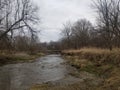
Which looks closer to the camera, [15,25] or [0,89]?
[0,89]

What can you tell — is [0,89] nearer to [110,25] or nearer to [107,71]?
[107,71]

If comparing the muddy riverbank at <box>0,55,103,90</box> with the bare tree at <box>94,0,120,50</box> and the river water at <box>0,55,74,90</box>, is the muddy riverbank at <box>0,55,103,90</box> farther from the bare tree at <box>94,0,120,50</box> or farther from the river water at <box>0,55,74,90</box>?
the bare tree at <box>94,0,120,50</box>

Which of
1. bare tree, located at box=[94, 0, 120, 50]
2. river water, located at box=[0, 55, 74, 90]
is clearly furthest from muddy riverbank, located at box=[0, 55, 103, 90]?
bare tree, located at box=[94, 0, 120, 50]

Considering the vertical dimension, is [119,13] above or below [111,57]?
above

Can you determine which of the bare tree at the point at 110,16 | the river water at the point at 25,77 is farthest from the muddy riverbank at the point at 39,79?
the bare tree at the point at 110,16

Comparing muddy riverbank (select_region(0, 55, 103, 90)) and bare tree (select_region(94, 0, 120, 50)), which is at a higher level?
bare tree (select_region(94, 0, 120, 50))

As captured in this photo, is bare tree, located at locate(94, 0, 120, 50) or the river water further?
bare tree, located at locate(94, 0, 120, 50)

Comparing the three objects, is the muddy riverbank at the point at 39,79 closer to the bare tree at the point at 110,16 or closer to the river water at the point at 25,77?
the river water at the point at 25,77

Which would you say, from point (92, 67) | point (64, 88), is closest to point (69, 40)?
point (92, 67)

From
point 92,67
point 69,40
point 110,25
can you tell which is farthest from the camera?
point 69,40

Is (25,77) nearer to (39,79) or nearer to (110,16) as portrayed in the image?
(39,79)

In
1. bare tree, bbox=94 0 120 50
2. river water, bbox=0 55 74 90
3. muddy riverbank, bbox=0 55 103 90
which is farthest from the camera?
bare tree, bbox=94 0 120 50

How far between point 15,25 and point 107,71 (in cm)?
2101

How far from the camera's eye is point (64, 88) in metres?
13.1
